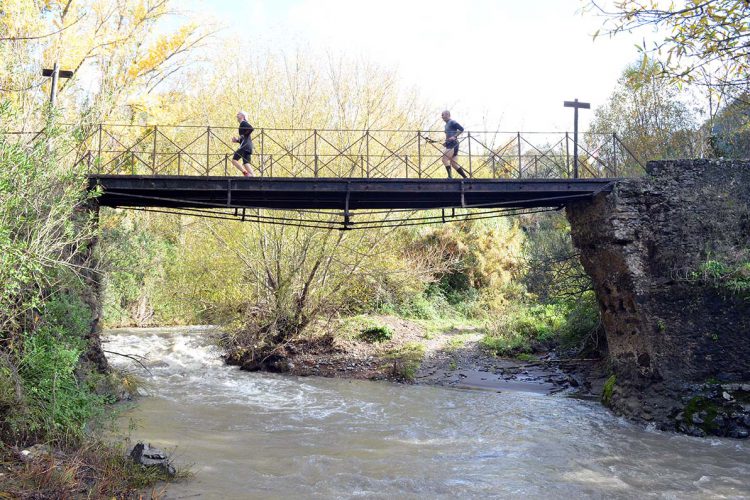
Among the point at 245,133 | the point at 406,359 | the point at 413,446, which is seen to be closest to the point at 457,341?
the point at 406,359

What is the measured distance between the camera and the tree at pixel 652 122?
24.5 meters

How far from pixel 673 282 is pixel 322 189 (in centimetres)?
714

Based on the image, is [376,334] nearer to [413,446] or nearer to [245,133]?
[245,133]

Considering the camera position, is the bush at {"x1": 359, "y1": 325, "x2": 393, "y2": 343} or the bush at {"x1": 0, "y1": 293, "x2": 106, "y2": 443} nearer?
the bush at {"x1": 0, "y1": 293, "x2": 106, "y2": 443}

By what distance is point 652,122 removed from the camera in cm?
2647

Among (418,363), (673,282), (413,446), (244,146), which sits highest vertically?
(244,146)

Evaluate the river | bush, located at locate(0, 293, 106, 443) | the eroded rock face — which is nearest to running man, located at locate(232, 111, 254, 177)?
bush, located at locate(0, 293, 106, 443)

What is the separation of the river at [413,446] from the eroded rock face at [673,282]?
3.65ft

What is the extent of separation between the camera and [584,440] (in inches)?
406

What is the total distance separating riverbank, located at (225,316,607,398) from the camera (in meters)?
15.3

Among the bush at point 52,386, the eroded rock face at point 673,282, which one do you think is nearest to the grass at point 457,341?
the eroded rock face at point 673,282

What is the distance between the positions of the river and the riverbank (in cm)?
93

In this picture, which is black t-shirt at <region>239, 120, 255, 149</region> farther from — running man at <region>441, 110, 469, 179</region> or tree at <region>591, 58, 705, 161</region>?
tree at <region>591, 58, 705, 161</region>

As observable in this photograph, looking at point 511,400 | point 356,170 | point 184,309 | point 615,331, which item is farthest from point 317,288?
point 615,331
